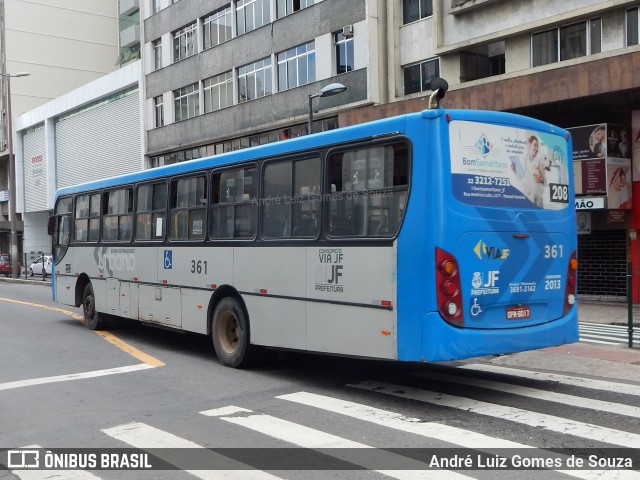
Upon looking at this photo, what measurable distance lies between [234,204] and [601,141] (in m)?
13.5

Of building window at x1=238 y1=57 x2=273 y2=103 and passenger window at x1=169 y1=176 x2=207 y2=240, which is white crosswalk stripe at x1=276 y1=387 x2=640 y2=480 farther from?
building window at x1=238 y1=57 x2=273 y2=103

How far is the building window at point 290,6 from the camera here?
30.5m

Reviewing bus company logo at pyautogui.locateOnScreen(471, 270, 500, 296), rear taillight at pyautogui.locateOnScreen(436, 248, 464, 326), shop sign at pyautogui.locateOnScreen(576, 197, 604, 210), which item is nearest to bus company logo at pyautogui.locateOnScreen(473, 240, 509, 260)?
bus company logo at pyautogui.locateOnScreen(471, 270, 500, 296)

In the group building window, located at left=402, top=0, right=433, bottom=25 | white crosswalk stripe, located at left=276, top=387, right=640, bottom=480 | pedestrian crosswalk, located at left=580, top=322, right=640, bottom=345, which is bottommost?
pedestrian crosswalk, located at left=580, top=322, right=640, bottom=345

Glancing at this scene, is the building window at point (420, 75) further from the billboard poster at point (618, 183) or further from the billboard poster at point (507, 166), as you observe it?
the billboard poster at point (507, 166)

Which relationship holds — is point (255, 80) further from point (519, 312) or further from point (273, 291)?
point (519, 312)

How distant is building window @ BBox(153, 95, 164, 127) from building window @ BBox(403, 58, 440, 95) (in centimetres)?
1980

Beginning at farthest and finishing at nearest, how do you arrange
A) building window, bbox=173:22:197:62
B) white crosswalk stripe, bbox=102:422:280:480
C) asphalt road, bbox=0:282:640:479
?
building window, bbox=173:22:197:62 → asphalt road, bbox=0:282:640:479 → white crosswalk stripe, bbox=102:422:280:480

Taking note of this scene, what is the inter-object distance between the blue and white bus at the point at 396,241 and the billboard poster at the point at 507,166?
0.02 metres

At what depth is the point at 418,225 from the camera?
24.4 ft

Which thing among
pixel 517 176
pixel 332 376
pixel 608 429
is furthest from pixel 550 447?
pixel 332 376

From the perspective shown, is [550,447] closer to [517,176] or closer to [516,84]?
[517,176]

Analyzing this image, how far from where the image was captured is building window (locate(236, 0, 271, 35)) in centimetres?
3303

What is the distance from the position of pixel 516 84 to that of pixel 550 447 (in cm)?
1663
